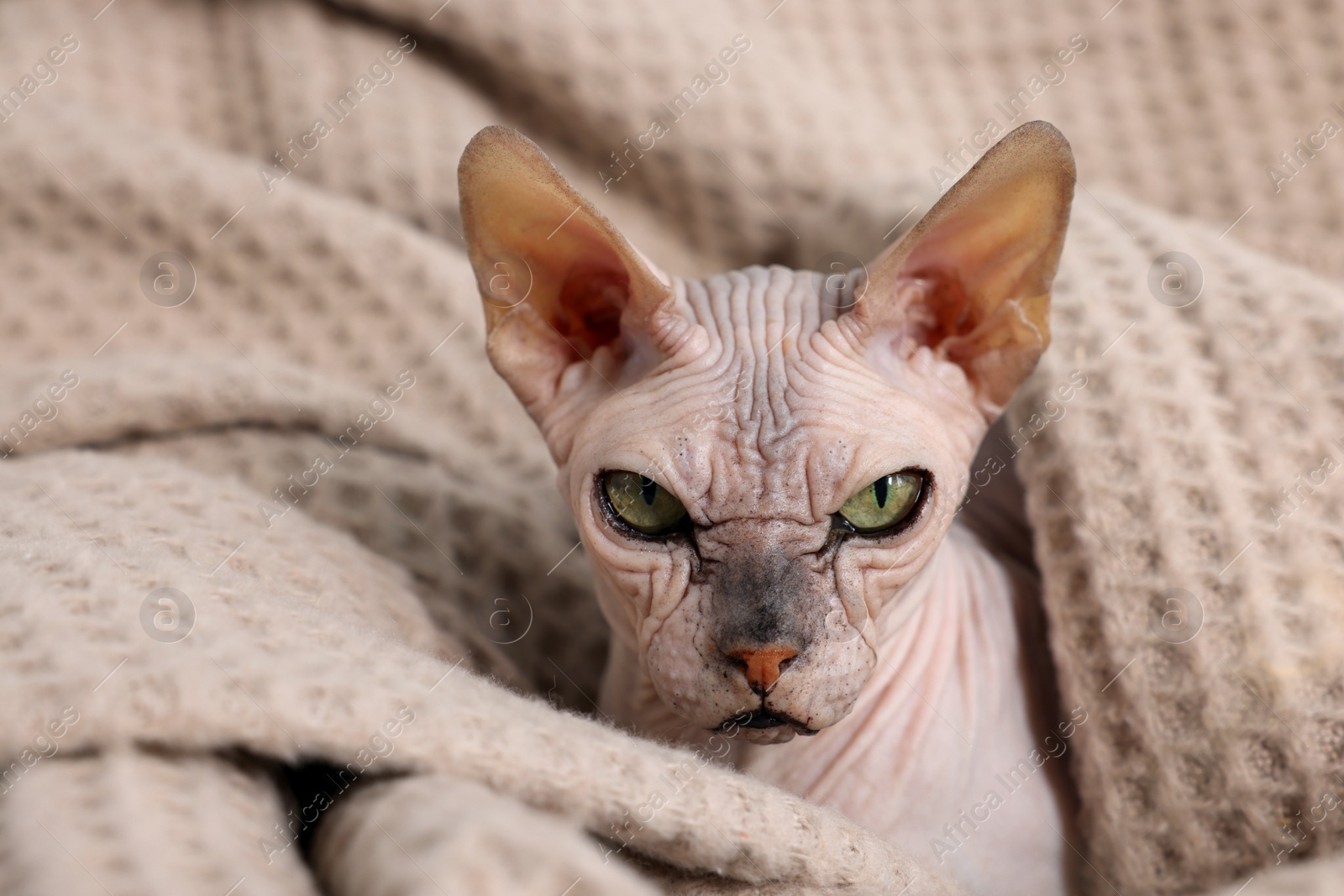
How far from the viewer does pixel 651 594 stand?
86 centimetres

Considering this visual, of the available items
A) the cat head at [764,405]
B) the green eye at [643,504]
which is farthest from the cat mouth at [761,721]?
the green eye at [643,504]

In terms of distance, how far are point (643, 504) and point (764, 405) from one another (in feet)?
0.42

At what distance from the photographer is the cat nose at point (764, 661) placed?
776mm

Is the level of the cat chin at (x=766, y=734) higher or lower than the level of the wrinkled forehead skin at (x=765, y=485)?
lower

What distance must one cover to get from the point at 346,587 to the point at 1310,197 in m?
1.47

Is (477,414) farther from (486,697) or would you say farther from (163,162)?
(486,697)

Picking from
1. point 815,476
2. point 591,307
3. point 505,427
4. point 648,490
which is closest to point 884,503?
point 815,476

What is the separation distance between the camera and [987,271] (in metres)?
0.94

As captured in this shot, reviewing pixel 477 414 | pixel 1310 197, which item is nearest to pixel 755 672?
pixel 477 414

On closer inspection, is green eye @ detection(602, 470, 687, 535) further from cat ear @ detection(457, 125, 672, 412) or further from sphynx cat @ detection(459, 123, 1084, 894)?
cat ear @ detection(457, 125, 672, 412)

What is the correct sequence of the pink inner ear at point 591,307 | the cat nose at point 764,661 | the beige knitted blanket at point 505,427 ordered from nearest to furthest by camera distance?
the beige knitted blanket at point 505,427 < the cat nose at point 764,661 < the pink inner ear at point 591,307

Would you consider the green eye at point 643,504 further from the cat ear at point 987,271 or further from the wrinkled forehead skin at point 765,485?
the cat ear at point 987,271

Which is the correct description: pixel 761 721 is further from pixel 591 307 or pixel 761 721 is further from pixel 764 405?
pixel 591 307

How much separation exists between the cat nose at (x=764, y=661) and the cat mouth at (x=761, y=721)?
0.03 metres
